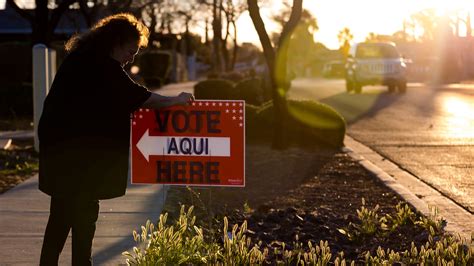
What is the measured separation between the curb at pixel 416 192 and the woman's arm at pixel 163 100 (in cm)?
206

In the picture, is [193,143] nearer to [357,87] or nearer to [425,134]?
[425,134]

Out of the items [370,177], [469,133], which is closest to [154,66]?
[469,133]

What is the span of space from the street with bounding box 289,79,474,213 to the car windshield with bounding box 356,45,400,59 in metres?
4.11

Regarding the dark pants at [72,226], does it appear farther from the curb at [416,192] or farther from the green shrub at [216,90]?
the green shrub at [216,90]

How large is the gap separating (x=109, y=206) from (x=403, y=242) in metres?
3.13

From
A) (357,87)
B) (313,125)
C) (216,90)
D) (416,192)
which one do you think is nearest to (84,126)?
(416,192)

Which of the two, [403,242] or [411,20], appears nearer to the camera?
[403,242]

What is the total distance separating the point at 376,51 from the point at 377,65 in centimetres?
98

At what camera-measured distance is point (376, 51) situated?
37875 millimetres

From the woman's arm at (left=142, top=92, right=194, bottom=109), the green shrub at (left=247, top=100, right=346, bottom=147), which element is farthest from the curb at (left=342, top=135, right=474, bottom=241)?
the woman's arm at (left=142, top=92, right=194, bottom=109)

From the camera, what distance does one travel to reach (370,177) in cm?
1241

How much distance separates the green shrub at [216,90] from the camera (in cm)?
2861

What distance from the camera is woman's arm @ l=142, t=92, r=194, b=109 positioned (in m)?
6.01

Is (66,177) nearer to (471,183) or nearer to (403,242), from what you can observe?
(403,242)
